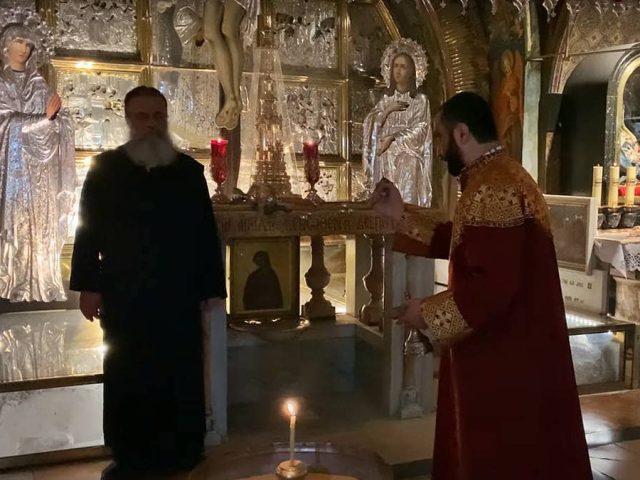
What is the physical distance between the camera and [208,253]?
9.50 ft

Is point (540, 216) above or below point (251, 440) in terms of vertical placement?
above

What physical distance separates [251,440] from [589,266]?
3760 millimetres

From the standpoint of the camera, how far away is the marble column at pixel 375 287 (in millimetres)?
4078

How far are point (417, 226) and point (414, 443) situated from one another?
128cm

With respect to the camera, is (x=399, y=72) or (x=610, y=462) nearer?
(x=610, y=462)

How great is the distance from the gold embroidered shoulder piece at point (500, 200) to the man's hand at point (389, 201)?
373mm

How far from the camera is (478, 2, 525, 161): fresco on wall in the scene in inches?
285

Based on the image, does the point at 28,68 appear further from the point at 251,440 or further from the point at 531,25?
the point at 531,25

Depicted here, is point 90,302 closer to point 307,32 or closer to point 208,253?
point 208,253

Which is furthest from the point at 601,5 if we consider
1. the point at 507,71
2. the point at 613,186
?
the point at 613,186

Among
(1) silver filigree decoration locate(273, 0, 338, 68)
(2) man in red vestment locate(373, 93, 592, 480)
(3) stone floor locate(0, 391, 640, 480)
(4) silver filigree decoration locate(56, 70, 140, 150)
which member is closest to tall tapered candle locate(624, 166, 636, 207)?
(1) silver filigree decoration locate(273, 0, 338, 68)

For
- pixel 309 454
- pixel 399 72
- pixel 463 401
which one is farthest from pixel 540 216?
pixel 399 72

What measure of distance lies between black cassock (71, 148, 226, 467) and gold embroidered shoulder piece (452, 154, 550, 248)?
118 cm

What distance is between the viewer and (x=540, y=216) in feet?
6.80
